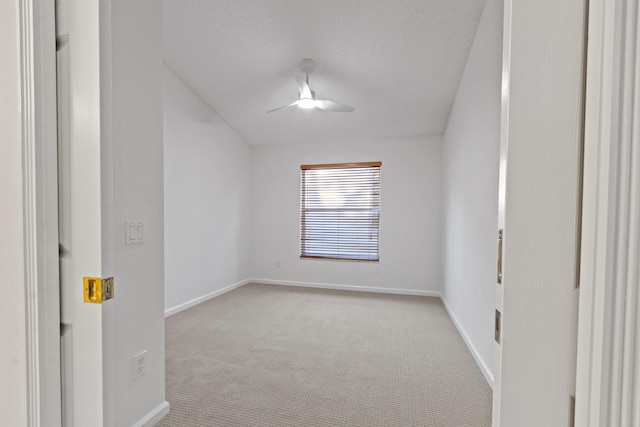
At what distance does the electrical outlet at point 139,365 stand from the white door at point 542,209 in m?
1.61

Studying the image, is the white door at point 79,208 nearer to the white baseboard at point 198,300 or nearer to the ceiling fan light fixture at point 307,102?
the ceiling fan light fixture at point 307,102

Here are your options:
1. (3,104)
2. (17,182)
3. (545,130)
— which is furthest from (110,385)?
(545,130)

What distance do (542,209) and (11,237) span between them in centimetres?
112

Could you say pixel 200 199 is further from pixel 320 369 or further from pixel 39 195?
pixel 39 195

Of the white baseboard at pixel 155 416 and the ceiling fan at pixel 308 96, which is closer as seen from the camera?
the white baseboard at pixel 155 416

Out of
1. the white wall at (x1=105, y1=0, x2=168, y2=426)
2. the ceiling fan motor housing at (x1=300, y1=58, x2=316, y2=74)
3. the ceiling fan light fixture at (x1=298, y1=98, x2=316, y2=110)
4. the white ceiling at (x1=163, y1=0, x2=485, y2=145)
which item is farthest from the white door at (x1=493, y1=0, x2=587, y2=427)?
the ceiling fan motor housing at (x1=300, y1=58, x2=316, y2=74)

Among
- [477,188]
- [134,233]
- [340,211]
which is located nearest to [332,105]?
[477,188]

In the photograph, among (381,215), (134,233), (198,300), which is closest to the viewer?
(134,233)

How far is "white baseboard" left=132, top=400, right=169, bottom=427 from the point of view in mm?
1503

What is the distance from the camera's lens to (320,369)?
86.6 inches

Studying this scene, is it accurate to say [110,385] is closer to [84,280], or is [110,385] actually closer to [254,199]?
[84,280]

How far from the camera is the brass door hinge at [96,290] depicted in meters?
0.68

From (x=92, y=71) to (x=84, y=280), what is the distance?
1.58 feet

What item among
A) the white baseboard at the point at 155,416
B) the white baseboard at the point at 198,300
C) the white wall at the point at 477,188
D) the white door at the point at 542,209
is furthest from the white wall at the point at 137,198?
the white wall at the point at 477,188
